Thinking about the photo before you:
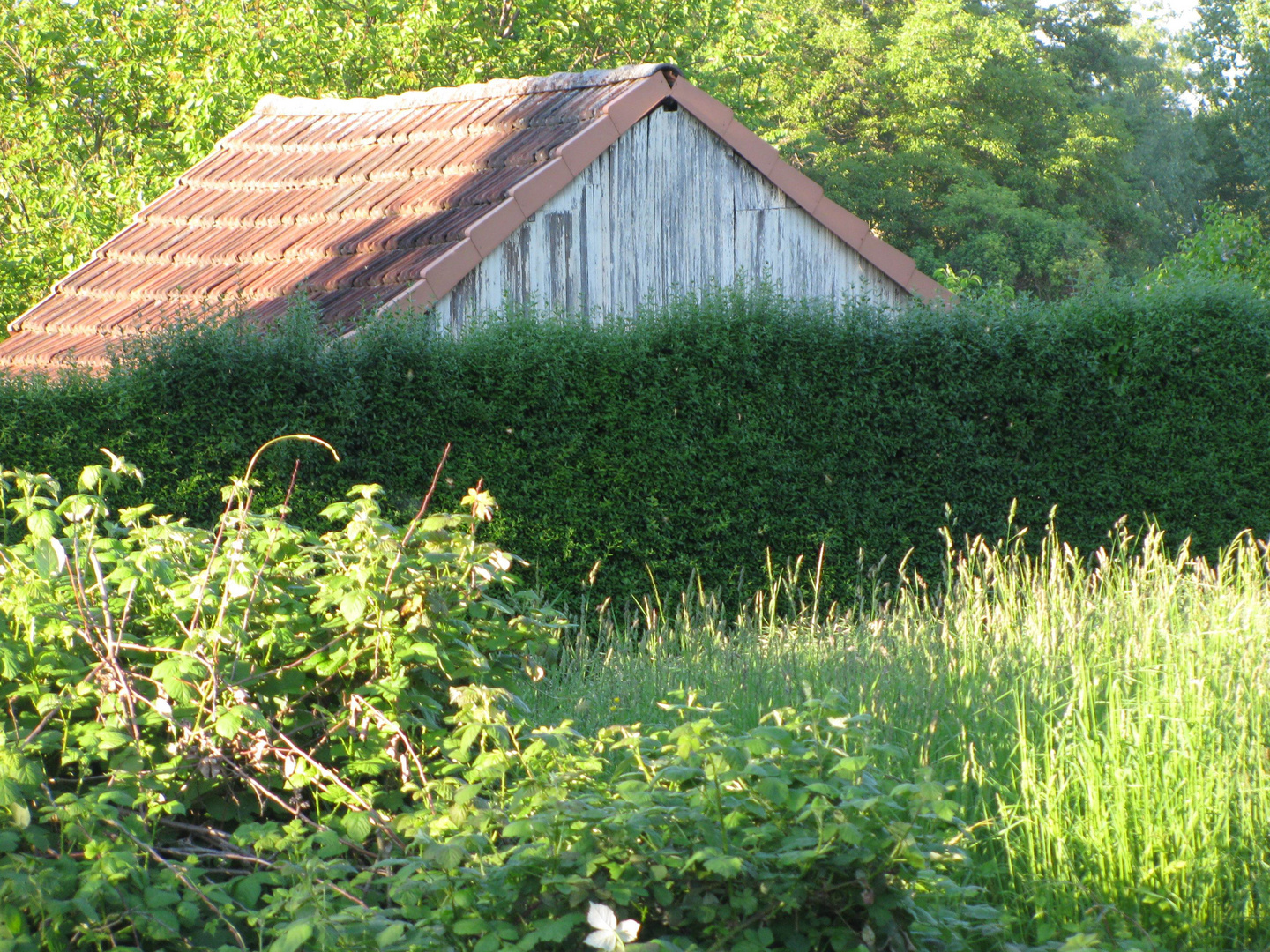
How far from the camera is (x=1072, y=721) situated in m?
4.98

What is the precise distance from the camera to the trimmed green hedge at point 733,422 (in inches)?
268

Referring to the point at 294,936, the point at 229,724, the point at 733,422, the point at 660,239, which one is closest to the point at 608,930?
the point at 294,936

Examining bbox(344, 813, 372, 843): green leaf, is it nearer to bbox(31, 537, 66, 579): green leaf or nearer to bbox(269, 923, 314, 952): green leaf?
bbox(269, 923, 314, 952): green leaf

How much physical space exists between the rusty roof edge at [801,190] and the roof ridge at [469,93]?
1.24 feet

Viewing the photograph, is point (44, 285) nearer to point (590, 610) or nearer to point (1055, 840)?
point (590, 610)

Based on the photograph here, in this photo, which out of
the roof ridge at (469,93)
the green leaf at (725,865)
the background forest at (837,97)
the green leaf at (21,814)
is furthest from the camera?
the background forest at (837,97)

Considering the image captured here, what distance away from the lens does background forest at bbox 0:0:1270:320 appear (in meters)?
15.4

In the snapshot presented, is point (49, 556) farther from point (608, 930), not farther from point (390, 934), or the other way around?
point (608, 930)

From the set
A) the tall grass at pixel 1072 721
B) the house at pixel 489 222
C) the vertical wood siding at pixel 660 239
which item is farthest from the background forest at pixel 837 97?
the tall grass at pixel 1072 721

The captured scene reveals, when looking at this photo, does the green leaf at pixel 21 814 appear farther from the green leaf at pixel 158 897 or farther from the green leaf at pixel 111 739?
the green leaf at pixel 111 739

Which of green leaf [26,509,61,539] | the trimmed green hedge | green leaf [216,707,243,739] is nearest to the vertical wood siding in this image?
the trimmed green hedge

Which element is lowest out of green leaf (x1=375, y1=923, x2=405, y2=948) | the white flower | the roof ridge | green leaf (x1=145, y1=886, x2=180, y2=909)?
green leaf (x1=145, y1=886, x2=180, y2=909)

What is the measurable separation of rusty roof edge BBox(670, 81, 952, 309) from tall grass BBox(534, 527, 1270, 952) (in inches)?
211

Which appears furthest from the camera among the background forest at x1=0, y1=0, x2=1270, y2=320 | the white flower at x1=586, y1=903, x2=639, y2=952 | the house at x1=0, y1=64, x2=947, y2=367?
the background forest at x1=0, y1=0, x2=1270, y2=320
